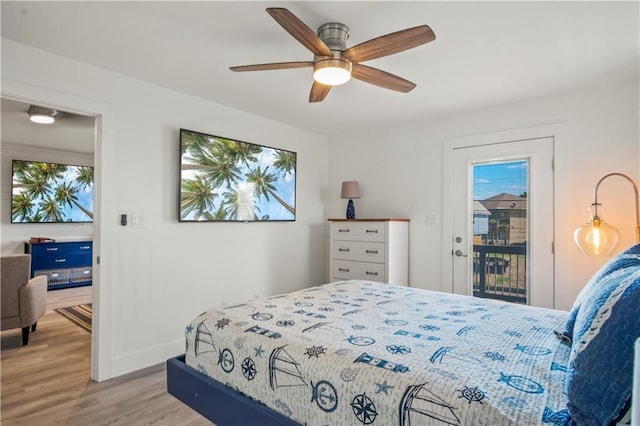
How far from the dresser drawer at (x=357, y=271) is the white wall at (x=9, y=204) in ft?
16.9

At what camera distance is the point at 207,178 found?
10.7ft

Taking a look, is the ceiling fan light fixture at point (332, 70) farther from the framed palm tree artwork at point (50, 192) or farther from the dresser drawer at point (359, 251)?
the framed palm tree artwork at point (50, 192)

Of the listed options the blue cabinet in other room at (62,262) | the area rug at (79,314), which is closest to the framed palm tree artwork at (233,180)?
the area rug at (79,314)

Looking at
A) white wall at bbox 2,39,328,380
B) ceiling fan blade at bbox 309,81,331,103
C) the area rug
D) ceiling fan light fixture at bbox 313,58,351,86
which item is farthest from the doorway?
ceiling fan light fixture at bbox 313,58,351,86

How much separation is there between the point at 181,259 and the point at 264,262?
989 millimetres

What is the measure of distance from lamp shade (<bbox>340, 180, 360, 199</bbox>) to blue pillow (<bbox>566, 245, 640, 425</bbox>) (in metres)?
3.18

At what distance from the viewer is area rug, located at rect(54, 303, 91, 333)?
3.98 metres

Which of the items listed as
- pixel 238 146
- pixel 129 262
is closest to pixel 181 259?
pixel 129 262

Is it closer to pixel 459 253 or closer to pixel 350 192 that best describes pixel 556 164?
pixel 459 253

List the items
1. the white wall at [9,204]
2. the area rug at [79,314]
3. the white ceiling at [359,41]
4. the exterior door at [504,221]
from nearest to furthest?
the white ceiling at [359,41] → the exterior door at [504,221] → the area rug at [79,314] → the white wall at [9,204]

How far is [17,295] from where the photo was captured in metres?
3.20

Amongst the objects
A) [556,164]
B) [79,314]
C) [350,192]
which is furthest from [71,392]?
[556,164]

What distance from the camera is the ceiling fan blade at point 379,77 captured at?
210 cm

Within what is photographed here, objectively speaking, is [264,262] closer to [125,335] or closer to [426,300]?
[125,335]
